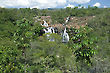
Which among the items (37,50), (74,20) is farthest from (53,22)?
(37,50)

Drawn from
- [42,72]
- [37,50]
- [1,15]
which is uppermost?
[1,15]

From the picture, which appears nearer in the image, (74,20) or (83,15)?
(74,20)

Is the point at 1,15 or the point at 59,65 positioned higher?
the point at 1,15

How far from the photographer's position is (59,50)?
6.34 m

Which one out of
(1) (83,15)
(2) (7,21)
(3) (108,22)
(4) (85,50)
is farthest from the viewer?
(1) (83,15)

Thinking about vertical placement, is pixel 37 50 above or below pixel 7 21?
below

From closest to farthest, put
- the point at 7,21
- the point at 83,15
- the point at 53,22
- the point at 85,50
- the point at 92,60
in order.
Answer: the point at 85,50, the point at 92,60, the point at 7,21, the point at 53,22, the point at 83,15

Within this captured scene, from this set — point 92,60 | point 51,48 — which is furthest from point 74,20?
point 92,60

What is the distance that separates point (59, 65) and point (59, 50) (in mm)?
1122

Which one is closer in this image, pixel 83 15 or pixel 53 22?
pixel 53 22

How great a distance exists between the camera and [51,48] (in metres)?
6.47

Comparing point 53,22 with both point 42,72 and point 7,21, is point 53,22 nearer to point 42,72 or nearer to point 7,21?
point 7,21

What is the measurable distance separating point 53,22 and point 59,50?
40.5ft

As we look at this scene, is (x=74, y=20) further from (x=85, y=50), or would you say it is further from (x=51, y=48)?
(x=85, y=50)
